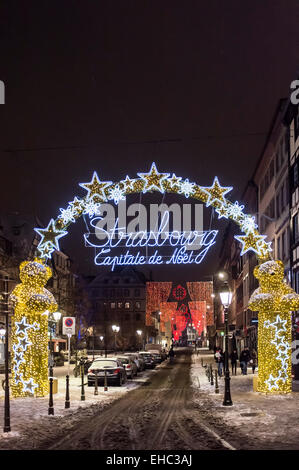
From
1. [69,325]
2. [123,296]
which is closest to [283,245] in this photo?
[69,325]

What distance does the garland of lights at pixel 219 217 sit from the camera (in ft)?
80.4

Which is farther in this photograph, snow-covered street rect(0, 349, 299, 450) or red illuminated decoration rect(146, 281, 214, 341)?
red illuminated decoration rect(146, 281, 214, 341)

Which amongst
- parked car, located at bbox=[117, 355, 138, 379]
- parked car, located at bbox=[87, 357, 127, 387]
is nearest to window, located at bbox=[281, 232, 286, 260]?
parked car, located at bbox=[117, 355, 138, 379]

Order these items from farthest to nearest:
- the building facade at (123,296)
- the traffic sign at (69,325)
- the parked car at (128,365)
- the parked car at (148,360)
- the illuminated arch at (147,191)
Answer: the building facade at (123,296)
the parked car at (148,360)
the parked car at (128,365)
the illuminated arch at (147,191)
the traffic sign at (69,325)

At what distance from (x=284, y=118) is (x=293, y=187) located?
15.9 feet

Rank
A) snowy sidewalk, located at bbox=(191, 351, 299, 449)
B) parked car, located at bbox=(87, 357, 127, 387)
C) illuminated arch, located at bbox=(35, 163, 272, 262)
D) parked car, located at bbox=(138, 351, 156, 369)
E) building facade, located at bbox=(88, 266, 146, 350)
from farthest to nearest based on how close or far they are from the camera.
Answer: building facade, located at bbox=(88, 266, 146, 350), parked car, located at bbox=(138, 351, 156, 369), parked car, located at bbox=(87, 357, 127, 387), illuminated arch, located at bbox=(35, 163, 272, 262), snowy sidewalk, located at bbox=(191, 351, 299, 449)

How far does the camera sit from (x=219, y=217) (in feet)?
83.0

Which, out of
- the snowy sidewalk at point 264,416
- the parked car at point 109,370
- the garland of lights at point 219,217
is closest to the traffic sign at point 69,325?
the garland of lights at point 219,217

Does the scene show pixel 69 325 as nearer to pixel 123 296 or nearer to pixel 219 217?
pixel 219 217

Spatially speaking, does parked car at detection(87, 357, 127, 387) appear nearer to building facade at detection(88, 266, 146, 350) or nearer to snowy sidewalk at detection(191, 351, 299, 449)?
snowy sidewalk at detection(191, 351, 299, 449)

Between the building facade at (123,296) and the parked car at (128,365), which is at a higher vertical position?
the building facade at (123,296)

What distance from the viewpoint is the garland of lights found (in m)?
24.5

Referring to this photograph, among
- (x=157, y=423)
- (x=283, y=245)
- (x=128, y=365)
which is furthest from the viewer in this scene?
(x=283, y=245)

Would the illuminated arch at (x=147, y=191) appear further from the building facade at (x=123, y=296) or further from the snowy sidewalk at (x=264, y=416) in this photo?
the building facade at (x=123, y=296)
